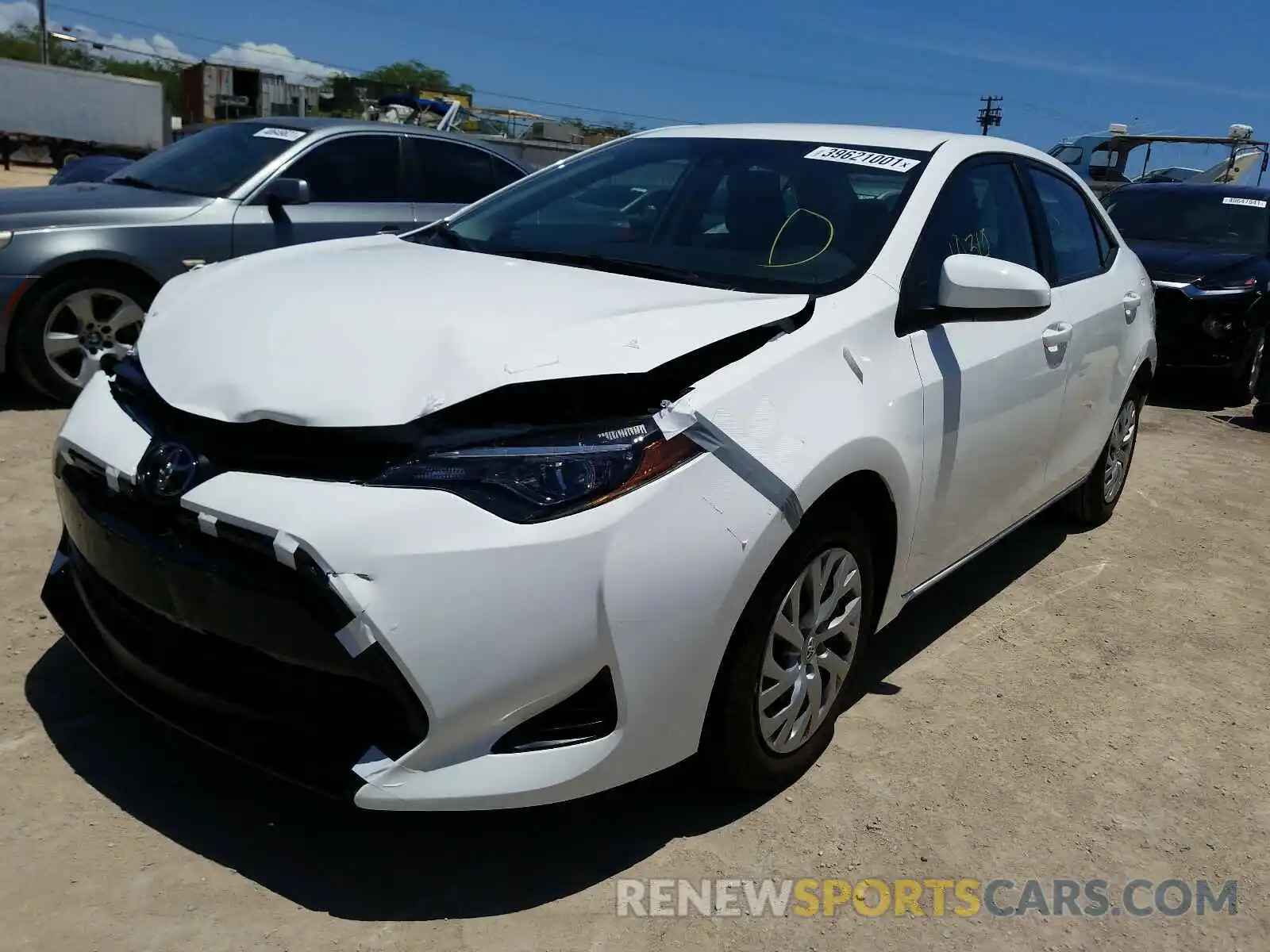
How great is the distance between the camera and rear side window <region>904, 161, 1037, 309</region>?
2984 mm

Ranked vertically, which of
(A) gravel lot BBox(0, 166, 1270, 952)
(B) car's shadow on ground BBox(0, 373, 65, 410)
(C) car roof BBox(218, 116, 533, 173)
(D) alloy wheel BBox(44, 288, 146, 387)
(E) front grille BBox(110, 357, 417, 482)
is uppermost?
(C) car roof BBox(218, 116, 533, 173)

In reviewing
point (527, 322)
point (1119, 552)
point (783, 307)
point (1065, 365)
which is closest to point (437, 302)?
point (527, 322)

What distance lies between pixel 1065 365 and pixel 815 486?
5.73 feet

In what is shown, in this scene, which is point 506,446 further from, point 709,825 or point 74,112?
point 74,112

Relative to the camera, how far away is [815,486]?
237cm

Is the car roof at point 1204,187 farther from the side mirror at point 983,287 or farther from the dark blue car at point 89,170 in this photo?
the dark blue car at point 89,170

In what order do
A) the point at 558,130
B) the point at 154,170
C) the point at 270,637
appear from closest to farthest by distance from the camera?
the point at 270,637
the point at 154,170
the point at 558,130

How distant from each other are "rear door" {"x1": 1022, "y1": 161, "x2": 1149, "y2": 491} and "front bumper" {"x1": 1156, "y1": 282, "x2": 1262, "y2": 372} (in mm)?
3806

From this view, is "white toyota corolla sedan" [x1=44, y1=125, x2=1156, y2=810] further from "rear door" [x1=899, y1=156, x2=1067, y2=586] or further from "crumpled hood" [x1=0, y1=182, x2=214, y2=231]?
"crumpled hood" [x1=0, y1=182, x2=214, y2=231]

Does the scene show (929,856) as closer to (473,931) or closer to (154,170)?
(473,931)

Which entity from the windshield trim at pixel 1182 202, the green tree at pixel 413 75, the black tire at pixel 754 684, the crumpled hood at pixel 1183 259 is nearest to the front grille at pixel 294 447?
the black tire at pixel 754 684

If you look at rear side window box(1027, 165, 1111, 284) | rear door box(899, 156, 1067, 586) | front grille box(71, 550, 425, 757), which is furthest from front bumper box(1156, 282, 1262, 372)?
front grille box(71, 550, 425, 757)

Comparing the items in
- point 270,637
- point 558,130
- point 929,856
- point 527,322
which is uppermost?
point 558,130

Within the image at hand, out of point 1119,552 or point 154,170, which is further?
point 154,170
